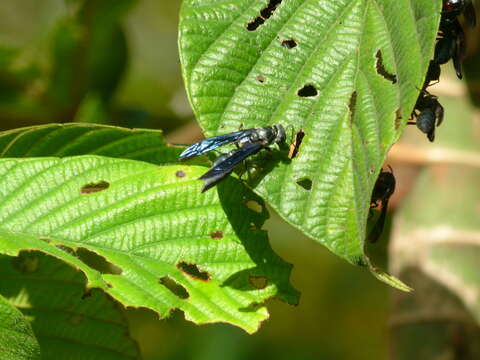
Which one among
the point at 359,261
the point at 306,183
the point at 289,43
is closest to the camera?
the point at 359,261

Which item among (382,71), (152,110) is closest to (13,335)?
(382,71)

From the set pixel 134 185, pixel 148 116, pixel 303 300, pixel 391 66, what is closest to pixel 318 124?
pixel 391 66

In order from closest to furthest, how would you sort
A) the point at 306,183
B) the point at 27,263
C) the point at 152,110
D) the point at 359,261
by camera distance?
1. the point at 359,261
2. the point at 306,183
3. the point at 27,263
4. the point at 152,110

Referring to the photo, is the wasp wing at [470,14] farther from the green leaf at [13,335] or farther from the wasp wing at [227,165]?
the green leaf at [13,335]

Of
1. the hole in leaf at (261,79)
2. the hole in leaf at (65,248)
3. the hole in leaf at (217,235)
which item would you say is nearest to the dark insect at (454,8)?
the hole in leaf at (261,79)

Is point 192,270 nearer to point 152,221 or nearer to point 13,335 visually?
point 152,221

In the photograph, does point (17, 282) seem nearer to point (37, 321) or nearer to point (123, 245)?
point (37, 321)

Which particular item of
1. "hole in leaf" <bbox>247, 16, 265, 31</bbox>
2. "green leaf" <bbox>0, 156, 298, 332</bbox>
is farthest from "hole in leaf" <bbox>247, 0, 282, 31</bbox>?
"green leaf" <bbox>0, 156, 298, 332</bbox>

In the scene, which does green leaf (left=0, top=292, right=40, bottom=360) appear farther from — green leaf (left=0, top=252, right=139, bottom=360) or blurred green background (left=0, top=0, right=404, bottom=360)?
blurred green background (left=0, top=0, right=404, bottom=360)
